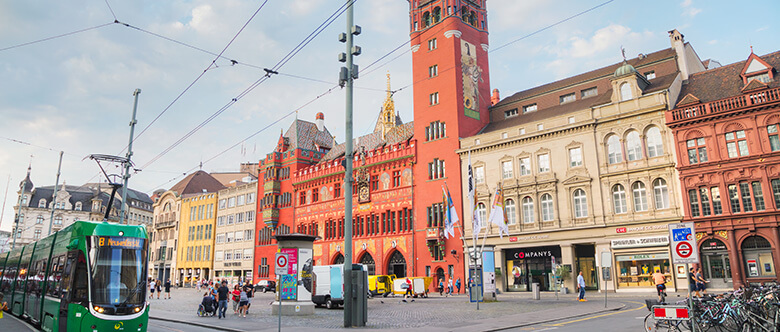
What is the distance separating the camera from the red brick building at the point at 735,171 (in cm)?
3027

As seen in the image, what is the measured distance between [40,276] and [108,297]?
22.9 feet

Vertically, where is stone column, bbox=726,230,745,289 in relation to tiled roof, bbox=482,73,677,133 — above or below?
below

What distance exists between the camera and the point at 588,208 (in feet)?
123

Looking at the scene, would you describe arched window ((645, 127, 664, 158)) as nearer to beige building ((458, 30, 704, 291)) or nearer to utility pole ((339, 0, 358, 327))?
beige building ((458, 30, 704, 291))

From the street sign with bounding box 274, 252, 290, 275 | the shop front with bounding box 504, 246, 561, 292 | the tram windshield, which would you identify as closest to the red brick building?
the shop front with bounding box 504, 246, 561, 292

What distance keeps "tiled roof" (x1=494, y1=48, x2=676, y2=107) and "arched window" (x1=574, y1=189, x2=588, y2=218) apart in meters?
11.3

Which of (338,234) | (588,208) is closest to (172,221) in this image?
(338,234)

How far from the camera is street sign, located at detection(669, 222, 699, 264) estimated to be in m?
11.1

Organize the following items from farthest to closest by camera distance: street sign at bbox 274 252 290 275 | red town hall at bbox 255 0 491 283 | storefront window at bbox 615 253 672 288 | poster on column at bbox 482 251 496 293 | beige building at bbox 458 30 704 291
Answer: red town hall at bbox 255 0 491 283 → beige building at bbox 458 30 704 291 → storefront window at bbox 615 253 672 288 → poster on column at bbox 482 251 496 293 → street sign at bbox 274 252 290 275

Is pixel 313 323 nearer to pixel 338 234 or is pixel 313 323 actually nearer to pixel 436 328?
pixel 436 328

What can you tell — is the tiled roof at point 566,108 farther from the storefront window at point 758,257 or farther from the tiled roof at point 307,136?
the tiled roof at point 307,136

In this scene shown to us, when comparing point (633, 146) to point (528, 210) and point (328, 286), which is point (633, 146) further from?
point (328, 286)

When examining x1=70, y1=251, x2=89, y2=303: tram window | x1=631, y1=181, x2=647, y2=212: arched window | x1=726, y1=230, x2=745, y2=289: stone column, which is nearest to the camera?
x1=70, y1=251, x2=89, y2=303: tram window

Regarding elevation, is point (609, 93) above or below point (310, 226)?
above
